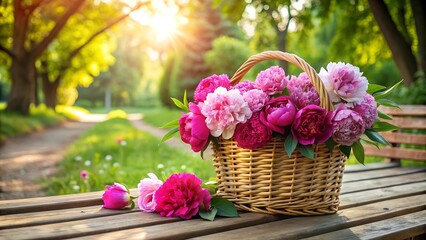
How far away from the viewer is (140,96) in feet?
200

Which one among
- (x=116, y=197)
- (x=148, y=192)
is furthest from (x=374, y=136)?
(x=116, y=197)

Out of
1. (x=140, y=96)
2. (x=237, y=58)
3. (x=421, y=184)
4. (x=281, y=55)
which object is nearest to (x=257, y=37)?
(x=237, y=58)

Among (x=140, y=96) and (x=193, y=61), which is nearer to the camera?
(x=193, y=61)

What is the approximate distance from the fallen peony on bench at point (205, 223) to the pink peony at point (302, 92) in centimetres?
59

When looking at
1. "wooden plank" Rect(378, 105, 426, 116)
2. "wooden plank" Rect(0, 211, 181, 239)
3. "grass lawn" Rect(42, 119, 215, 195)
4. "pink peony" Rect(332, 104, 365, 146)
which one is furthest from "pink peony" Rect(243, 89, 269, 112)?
"wooden plank" Rect(378, 105, 426, 116)

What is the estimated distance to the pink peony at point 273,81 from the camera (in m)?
2.27

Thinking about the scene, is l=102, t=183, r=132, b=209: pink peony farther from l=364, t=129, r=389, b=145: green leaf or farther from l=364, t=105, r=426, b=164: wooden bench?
l=364, t=105, r=426, b=164: wooden bench

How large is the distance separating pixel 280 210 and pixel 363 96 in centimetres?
70

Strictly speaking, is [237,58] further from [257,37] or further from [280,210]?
[280,210]

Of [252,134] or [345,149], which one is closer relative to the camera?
[252,134]

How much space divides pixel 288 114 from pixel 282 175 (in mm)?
320

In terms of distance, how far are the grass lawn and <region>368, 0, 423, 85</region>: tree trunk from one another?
10.4 feet

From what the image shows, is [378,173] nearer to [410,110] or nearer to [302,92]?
[410,110]

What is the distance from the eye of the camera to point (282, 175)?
223 cm
